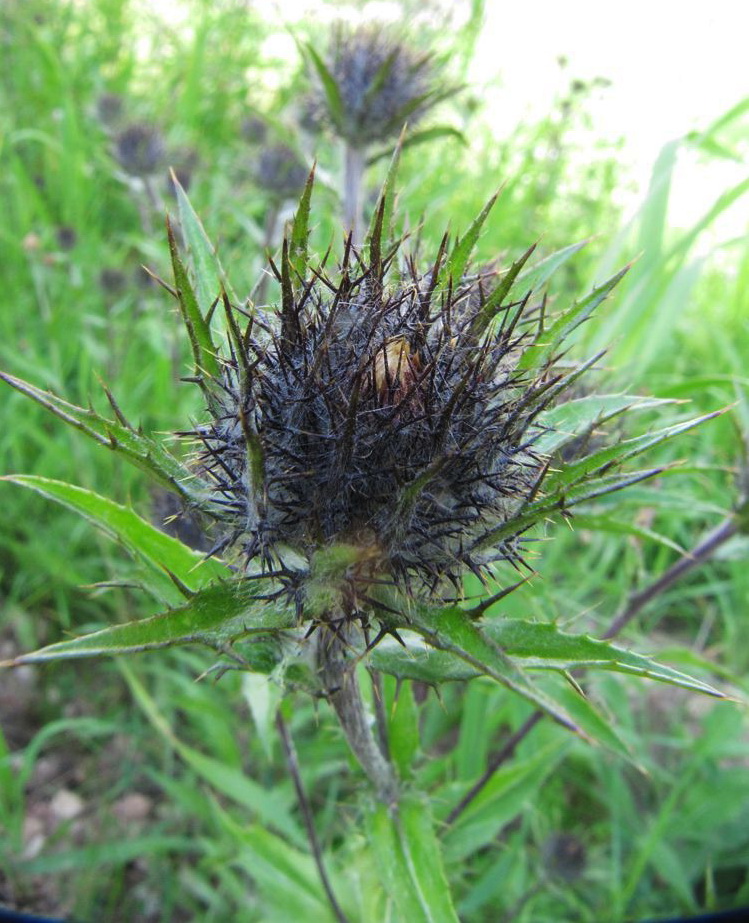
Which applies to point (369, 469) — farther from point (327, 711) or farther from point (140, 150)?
point (140, 150)

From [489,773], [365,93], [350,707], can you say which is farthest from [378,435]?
[365,93]

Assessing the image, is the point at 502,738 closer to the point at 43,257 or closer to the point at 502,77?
the point at 43,257

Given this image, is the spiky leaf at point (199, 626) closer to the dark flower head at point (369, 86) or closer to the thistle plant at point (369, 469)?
the thistle plant at point (369, 469)

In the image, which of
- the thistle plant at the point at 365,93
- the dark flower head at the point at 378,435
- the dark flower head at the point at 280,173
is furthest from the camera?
the dark flower head at the point at 280,173

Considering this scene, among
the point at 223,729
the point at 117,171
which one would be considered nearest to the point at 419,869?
the point at 223,729

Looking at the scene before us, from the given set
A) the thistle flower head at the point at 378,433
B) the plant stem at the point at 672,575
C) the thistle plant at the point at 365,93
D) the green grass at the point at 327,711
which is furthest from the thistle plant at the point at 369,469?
the thistle plant at the point at 365,93

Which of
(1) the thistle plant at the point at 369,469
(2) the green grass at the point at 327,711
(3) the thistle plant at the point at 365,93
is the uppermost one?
(3) the thistle plant at the point at 365,93

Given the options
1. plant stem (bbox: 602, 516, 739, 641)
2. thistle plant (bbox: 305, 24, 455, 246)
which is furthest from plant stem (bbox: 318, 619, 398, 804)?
thistle plant (bbox: 305, 24, 455, 246)
